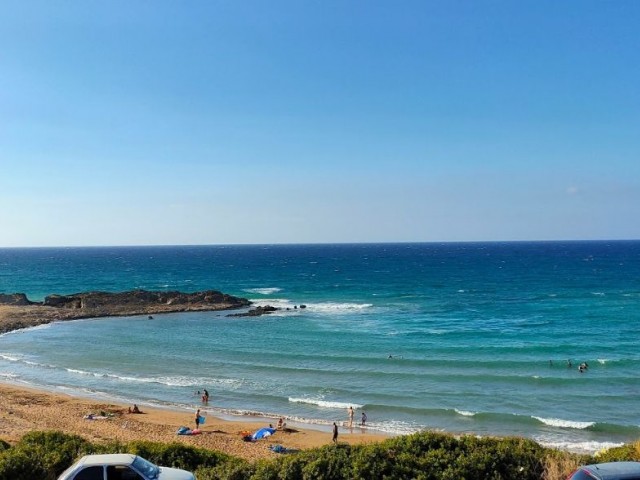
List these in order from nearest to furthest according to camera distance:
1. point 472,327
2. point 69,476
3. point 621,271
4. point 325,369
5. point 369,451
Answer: point 69,476
point 369,451
point 325,369
point 472,327
point 621,271

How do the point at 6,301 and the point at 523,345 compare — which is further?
the point at 6,301

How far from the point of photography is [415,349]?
42.1m

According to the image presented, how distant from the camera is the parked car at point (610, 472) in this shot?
922cm

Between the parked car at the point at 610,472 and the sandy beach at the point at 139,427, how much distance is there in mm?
14618

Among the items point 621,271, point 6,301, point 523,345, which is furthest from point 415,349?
point 621,271

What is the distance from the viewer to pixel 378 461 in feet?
38.7

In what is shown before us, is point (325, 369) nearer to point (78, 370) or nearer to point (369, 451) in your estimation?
point (78, 370)

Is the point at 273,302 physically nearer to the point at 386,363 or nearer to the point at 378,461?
the point at 386,363

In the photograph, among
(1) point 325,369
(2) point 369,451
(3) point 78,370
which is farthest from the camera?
(3) point 78,370

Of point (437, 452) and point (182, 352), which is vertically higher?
point (437, 452)

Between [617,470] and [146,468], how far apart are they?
8775 mm

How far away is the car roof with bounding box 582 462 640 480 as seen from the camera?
9227mm

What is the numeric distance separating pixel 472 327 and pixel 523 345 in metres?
8.33

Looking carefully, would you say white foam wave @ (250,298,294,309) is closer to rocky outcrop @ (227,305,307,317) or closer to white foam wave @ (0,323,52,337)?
rocky outcrop @ (227,305,307,317)
